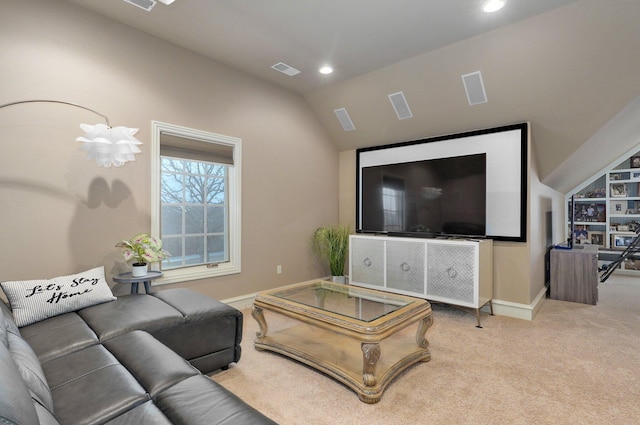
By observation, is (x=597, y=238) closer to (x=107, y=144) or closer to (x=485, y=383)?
(x=485, y=383)

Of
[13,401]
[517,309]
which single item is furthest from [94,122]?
[517,309]

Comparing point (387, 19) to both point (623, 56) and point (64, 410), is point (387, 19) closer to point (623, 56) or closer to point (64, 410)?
point (623, 56)

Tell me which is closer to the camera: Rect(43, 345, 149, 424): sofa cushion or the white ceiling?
Rect(43, 345, 149, 424): sofa cushion

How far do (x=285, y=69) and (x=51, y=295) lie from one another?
324cm

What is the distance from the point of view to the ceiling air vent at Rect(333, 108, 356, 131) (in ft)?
15.9

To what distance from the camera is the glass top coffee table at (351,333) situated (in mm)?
2176

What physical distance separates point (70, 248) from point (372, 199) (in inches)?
144

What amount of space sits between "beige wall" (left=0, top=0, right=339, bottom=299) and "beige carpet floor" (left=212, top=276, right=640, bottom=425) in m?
1.56

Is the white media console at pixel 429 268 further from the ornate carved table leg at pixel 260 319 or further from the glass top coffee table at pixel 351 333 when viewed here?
the ornate carved table leg at pixel 260 319

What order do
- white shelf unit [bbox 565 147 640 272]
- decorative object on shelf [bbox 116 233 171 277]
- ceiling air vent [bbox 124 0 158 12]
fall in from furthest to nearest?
white shelf unit [bbox 565 147 640 272], decorative object on shelf [bbox 116 233 171 277], ceiling air vent [bbox 124 0 158 12]

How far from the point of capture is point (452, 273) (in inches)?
147

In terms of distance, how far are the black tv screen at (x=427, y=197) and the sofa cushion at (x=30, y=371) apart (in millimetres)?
3860

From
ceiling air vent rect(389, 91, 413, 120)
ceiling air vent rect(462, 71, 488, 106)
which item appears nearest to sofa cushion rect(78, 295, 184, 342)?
ceiling air vent rect(389, 91, 413, 120)

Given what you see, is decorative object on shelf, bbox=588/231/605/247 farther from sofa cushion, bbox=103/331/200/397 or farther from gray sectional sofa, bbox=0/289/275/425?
sofa cushion, bbox=103/331/200/397
